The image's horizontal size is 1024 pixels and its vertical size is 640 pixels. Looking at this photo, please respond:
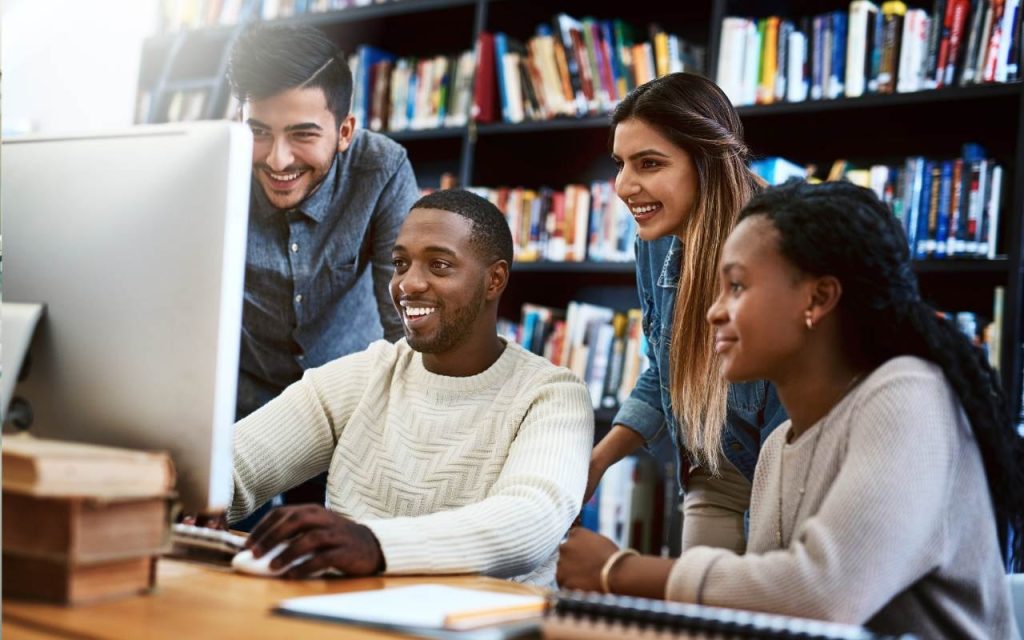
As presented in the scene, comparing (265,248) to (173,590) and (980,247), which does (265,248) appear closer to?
(173,590)

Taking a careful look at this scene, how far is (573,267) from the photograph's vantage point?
3.17 meters

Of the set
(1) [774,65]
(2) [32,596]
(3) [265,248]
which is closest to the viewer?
(2) [32,596]

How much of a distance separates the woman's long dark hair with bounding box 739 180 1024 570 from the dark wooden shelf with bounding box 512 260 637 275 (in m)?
1.78

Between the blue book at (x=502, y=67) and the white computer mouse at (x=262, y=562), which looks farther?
the blue book at (x=502, y=67)

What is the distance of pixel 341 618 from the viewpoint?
947 millimetres

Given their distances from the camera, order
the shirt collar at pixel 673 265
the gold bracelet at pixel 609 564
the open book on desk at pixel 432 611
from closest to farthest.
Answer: the open book on desk at pixel 432 611 → the gold bracelet at pixel 609 564 → the shirt collar at pixel 673 265

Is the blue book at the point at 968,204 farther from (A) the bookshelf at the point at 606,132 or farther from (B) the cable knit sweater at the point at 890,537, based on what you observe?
(B) the cable knit sweater at the point at 890,537

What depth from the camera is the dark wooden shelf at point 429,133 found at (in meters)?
3.41

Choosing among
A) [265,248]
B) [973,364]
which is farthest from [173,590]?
[265,248]

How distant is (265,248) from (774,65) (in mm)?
1460

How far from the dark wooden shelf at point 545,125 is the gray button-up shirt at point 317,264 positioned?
0.95 meters

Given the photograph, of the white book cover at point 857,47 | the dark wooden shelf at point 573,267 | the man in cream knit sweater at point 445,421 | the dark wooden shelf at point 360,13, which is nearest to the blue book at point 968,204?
the white book cover at point 857,47

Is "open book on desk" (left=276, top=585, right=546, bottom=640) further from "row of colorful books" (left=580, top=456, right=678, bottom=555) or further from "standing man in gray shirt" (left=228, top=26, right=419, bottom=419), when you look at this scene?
"row of colorful books" (left=580, top=456, right=678, bottom=555)

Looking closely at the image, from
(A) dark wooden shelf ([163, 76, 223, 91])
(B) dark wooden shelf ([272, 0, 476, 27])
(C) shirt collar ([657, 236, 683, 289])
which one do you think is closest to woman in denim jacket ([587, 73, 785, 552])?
(C) shirt collar ([657, 236, 683, 289])
